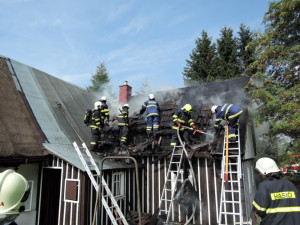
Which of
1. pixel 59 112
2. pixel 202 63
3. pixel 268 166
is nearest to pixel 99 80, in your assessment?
pixel 202 63

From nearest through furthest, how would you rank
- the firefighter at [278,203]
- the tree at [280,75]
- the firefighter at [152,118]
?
the firefighter at [278,203], the tree at [280,75], the firefighter at [152,118]

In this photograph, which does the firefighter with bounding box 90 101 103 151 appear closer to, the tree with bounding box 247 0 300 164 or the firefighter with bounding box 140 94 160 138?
the firefighter with bounding box 140 94 160 138

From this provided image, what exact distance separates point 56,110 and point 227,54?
18.9 metres

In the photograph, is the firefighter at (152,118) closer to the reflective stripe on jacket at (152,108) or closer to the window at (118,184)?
the reflective stripe on jacket at (152,108)

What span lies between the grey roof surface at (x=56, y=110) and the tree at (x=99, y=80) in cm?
1705

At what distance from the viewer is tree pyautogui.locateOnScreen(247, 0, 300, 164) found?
7.50 metres

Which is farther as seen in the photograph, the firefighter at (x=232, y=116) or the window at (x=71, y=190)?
the firefighter at (x=232, y=116)

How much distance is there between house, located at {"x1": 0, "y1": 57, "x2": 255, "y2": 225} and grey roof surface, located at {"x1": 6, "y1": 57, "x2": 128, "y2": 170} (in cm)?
3

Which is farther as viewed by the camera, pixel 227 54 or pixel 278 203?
pixel 227 54

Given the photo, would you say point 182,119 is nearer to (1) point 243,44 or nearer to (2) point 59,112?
(2) point 59,112

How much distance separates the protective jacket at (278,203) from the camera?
289 cm

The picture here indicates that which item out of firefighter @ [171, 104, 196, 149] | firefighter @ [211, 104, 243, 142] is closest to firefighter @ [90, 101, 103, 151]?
firefighter @ [171, 104, 196, 149]

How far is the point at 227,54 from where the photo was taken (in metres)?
22.3

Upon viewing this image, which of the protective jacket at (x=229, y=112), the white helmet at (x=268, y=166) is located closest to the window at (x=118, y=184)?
the protective jacket at (x=229, y=112)
